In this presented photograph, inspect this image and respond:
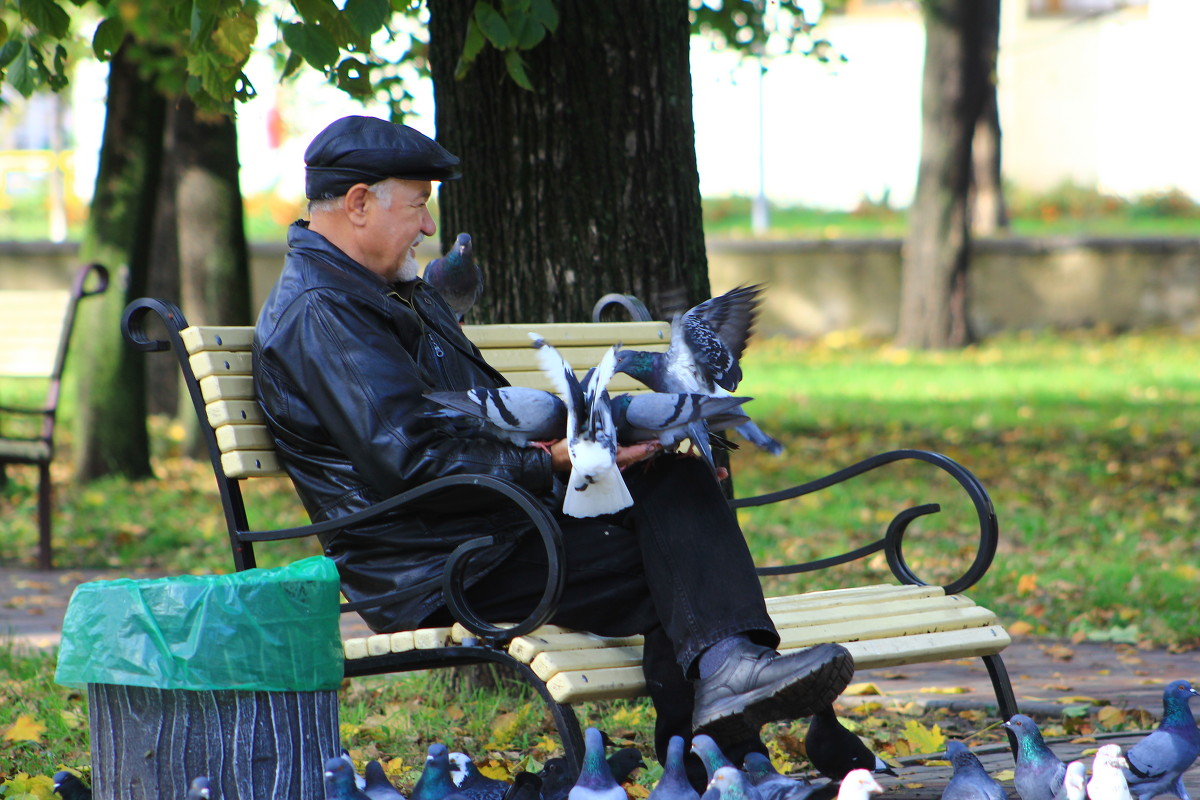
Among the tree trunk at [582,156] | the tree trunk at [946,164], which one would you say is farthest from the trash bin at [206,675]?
the tree trunk at [946,164]

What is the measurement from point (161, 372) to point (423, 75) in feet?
18.2

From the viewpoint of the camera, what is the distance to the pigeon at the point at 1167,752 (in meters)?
3.16

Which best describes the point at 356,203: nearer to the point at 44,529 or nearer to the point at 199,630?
the point at 199,630

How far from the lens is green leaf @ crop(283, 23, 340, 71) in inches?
162

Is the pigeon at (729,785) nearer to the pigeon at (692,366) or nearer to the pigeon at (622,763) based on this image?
the pigeon at (622,763)

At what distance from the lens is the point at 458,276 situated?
14.4 ft

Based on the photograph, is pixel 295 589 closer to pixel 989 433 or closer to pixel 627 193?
pixel 627 193

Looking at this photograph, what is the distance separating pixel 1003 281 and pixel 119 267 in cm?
1344

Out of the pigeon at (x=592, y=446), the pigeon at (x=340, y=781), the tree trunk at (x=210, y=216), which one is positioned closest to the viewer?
the pigeon at (x=340, y=781)

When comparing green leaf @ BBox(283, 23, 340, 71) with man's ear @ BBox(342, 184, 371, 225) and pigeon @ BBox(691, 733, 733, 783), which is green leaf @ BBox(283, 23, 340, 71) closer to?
man's ear @ BBox(342, 184, 371, 225)

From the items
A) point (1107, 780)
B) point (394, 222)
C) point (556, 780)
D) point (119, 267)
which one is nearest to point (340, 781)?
point (556, 780)

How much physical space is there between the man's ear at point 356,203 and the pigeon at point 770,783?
150 centimetres

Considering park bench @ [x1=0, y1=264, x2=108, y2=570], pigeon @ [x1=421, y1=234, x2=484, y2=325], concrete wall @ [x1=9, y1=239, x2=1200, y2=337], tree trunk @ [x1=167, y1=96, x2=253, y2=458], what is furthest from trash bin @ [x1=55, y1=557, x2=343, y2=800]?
concrete wall @ [x1=9, y1=239, x2=1200, y2=337]

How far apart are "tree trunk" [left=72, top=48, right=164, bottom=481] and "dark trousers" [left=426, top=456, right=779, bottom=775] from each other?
6.74 meters
